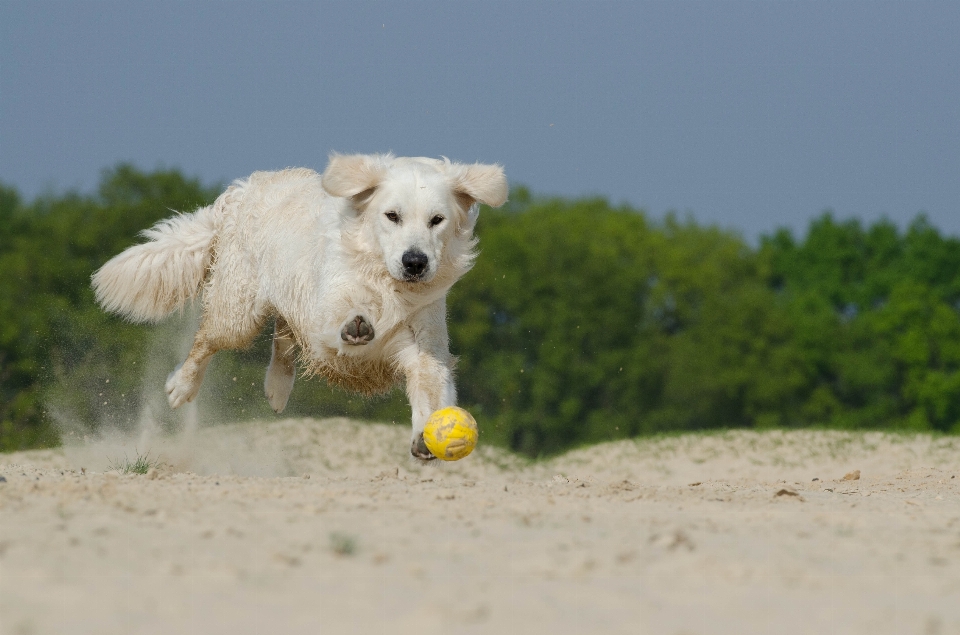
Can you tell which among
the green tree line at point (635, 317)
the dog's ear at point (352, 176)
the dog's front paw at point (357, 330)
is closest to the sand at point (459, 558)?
the dog's front paw at point (357, 330)

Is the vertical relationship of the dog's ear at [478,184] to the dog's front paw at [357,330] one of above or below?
above

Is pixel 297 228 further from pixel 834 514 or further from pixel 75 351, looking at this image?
pixel 75 351

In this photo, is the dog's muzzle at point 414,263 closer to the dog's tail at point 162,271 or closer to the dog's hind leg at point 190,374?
the dog's hind leg at point 190,374

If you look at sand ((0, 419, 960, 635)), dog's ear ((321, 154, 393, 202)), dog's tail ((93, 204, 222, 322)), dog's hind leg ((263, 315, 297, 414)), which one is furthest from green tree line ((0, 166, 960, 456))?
sand ((0, 419, 960, 635))

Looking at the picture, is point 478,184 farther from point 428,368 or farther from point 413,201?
point 428,368

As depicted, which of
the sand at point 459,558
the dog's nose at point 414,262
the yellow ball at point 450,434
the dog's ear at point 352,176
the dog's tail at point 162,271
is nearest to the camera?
the sand at point 459,558

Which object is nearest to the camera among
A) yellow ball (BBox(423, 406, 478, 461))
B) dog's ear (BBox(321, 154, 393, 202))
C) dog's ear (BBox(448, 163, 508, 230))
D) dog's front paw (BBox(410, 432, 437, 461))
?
yellow ball (BBox(423, 406, 478, 461))

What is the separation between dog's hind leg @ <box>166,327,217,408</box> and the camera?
33.3 ft

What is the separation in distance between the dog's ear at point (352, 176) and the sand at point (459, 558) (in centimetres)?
206

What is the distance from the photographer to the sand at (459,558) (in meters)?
3.24

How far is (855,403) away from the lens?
46.2 m

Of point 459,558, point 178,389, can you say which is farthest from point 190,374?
point 459,558

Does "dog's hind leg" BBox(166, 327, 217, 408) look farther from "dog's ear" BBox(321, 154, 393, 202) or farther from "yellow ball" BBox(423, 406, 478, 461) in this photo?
"yellow ball" BBox(423, 406, 478, 461)

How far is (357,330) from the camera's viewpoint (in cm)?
768
